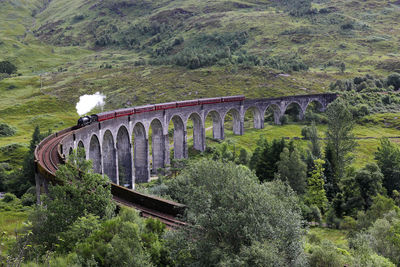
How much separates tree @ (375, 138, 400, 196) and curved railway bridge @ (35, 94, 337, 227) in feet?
115

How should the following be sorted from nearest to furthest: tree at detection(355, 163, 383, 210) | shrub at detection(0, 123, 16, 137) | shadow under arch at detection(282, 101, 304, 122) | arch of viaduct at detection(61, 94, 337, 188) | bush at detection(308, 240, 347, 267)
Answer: bush at detection(308, 240, 347, 267) → tree at detection(355, 163, 383, 210) → arch of viaduct at detection(61, 94, 337, 188) → shrub at detection(0, 123, 16, 137) → shadow under arch at detection(282, 101, 304, 122)

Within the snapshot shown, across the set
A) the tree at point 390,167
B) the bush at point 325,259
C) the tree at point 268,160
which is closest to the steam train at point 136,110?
the tree at point 268,160

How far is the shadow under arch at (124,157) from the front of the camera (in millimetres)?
56938

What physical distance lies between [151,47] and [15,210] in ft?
535

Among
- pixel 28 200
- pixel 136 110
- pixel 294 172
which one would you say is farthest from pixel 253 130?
pixel 28 200

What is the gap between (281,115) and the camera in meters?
95.8

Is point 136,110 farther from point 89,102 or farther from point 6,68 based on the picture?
point 6,68

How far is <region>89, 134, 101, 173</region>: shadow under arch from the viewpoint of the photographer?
4874 cm

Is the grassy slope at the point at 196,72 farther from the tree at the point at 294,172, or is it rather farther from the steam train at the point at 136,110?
the tree at the point at 294,172

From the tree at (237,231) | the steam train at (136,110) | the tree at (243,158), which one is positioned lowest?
the tree at (243,158)

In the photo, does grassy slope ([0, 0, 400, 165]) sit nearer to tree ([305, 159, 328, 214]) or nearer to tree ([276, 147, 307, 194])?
tree ([305, 159, 328, 214])

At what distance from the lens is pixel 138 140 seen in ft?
202

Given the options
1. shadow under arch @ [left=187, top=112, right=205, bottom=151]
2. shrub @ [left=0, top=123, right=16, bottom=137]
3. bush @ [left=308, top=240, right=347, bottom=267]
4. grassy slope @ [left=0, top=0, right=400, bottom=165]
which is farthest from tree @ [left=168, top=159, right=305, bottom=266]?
shrub @ [left=0, top=123, right=16, bottom=137]

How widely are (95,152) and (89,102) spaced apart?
7189cm
